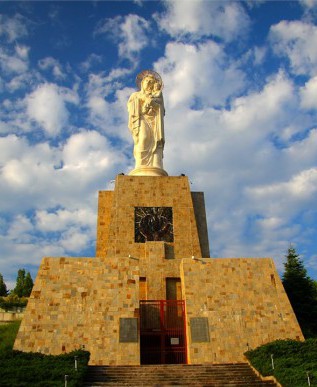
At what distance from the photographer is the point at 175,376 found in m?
13.0

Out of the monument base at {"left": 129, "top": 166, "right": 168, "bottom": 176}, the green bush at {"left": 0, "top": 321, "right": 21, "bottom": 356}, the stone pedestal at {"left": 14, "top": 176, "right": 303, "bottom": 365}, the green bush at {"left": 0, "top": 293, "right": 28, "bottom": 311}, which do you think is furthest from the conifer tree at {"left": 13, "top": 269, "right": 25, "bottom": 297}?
the stone pedestal at {"left": 14, "top": 176, "right": 303, "bottom": 365}

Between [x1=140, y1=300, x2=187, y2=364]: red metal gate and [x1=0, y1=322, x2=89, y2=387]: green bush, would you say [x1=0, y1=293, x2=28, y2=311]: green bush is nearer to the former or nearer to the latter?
[x1=140, y1=300, x2=187, y2=364]: red metal gate

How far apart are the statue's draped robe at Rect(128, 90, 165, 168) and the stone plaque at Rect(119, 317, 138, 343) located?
32.7 feet

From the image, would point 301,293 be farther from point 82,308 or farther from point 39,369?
point 39,369

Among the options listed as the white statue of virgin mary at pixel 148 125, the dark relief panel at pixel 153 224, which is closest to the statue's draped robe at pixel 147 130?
the white statue of virgin mary at pixel 148 125

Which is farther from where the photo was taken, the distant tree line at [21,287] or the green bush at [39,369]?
the distant tree line at [21,287]

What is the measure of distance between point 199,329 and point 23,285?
26556mm

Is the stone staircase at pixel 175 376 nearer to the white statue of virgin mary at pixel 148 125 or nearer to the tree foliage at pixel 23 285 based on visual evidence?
the white statue of virgin mary at pixel 148 125

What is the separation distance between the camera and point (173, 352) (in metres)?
16.0

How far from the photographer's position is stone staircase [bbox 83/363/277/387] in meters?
12.4

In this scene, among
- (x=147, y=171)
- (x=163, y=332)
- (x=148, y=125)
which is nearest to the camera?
(x=163, y=332)

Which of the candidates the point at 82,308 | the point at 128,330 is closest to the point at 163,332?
the point at 128,330

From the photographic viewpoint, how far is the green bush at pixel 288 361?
37.3 ft

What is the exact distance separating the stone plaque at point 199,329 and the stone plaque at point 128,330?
204cm
